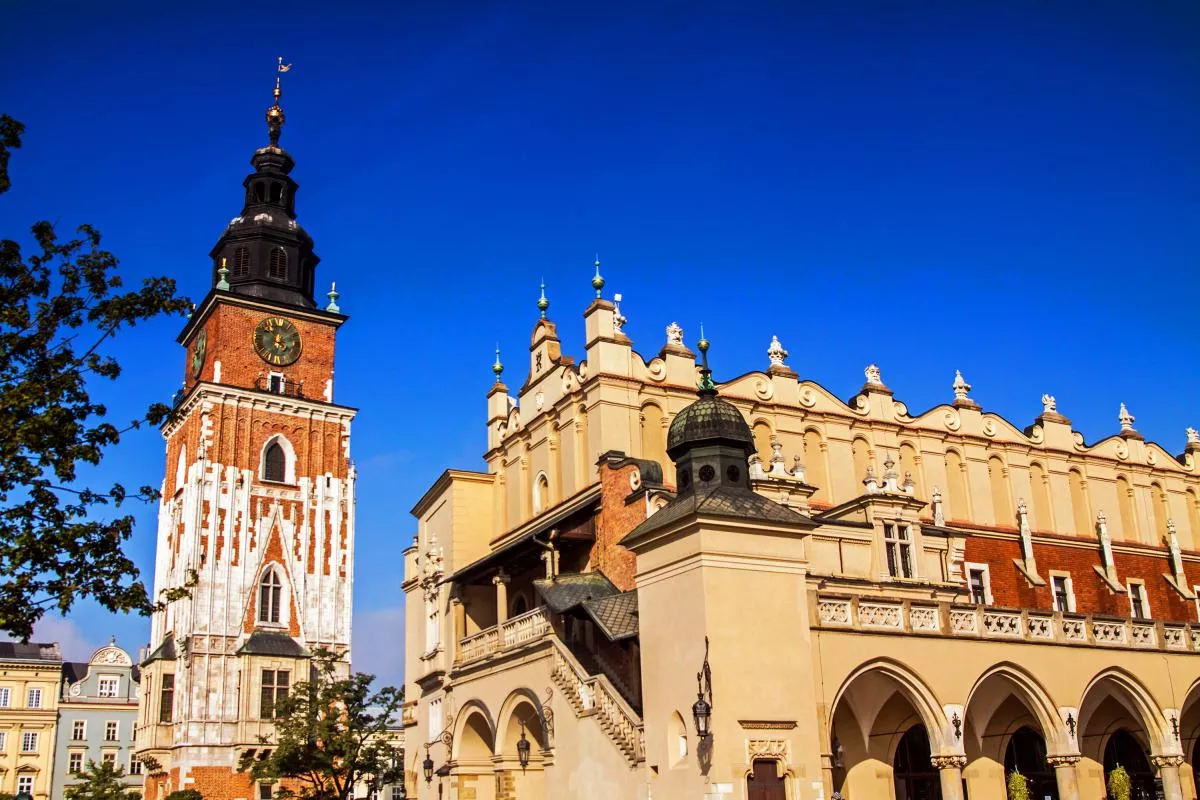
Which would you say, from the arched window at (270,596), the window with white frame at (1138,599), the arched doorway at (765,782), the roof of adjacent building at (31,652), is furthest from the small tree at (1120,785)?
the roof of adjacent building at (31,652)

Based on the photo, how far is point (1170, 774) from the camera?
26.9 m

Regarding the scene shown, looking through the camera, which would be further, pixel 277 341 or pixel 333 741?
pixel 277 341

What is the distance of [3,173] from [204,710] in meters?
44.0

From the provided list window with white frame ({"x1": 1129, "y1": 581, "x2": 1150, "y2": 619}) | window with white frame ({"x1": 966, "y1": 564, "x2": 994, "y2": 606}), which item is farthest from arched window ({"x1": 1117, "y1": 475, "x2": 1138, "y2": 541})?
window with white frame ({"x1": 966, "y1": 564, "x2": 994, "y2": 606})

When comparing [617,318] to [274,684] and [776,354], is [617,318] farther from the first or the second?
[274,684]

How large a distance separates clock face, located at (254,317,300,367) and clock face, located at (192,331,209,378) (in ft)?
9.05

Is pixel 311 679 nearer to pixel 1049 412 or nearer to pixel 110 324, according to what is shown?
pixel 1049 412

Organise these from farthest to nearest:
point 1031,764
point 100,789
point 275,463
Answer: point 275,463, point 100,789, point 1031,764

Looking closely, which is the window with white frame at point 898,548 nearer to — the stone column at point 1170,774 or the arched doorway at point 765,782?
the stone column at point 1170,774

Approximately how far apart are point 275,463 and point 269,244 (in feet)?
40.9

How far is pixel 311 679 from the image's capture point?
194 feet

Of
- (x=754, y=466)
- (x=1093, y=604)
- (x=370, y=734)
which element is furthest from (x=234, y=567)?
(x=1093, y=604)

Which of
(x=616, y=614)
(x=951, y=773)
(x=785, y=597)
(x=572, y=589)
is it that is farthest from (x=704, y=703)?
(x=572, y=589)

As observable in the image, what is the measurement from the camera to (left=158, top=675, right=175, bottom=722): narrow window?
5662cm
